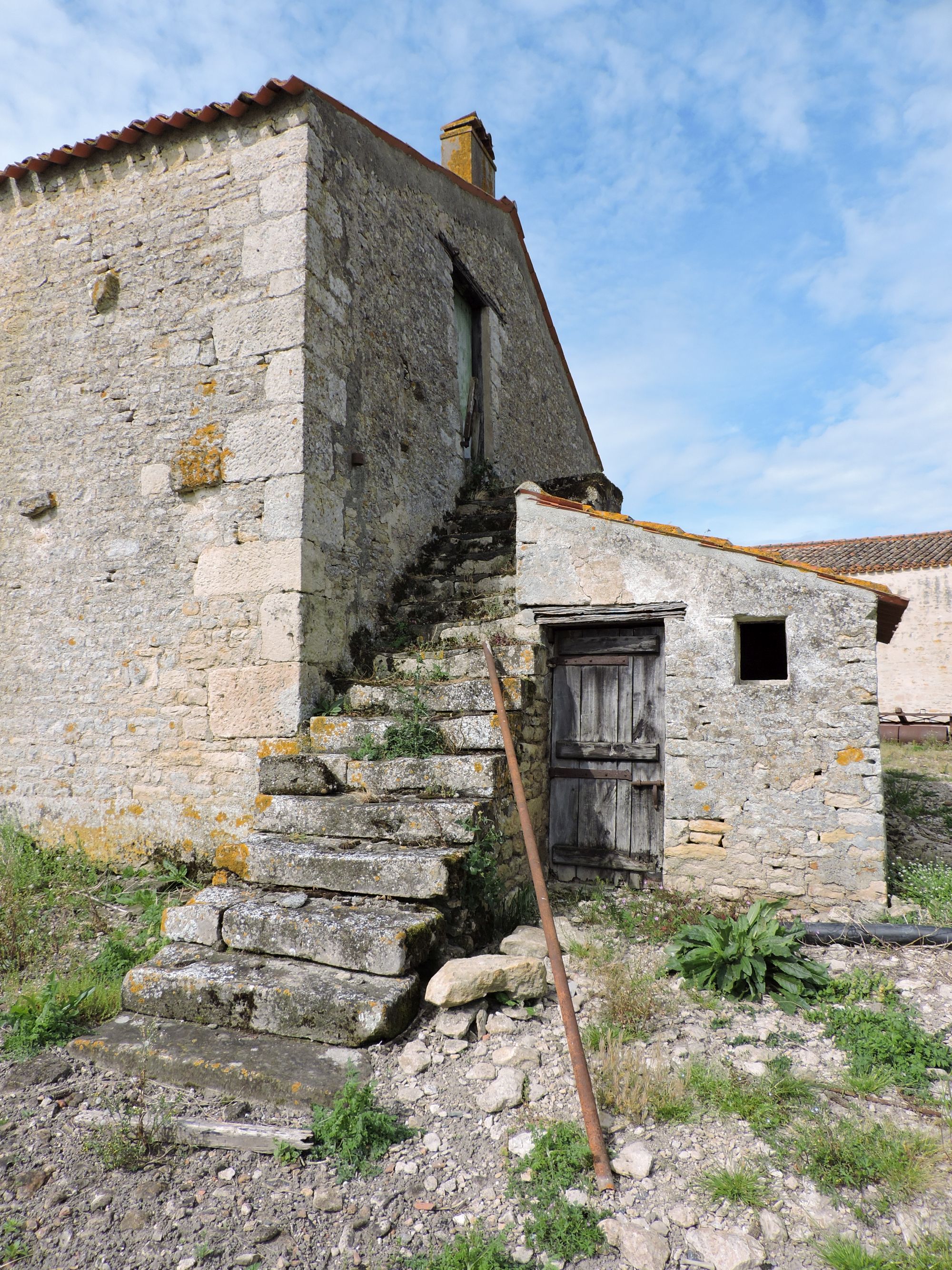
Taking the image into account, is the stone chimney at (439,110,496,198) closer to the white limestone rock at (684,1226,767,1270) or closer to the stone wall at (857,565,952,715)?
the white limestone rock at (684,1226,767,1270)

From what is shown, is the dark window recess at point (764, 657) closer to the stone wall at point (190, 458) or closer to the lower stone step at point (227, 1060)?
the stone wall at point (190, 458)

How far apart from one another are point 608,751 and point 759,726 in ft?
3.51

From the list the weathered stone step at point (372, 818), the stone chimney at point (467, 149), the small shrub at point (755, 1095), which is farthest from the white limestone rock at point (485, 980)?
the stone chimney at point (467, 149)

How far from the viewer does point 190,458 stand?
5.22 meters

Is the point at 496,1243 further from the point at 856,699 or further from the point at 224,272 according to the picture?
the point at 224,272

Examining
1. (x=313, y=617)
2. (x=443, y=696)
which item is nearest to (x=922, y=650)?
(x=443, y=696)

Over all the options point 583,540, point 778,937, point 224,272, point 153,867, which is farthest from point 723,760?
point 224,272

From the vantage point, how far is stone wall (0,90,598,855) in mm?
4980

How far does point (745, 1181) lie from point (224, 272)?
19.3 feet

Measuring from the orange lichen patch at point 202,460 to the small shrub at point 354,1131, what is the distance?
3.94 metres

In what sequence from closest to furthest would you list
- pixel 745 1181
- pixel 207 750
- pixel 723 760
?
pixel 745 1181, pixel 723 760, pixel 207 750

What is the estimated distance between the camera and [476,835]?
3.89 m

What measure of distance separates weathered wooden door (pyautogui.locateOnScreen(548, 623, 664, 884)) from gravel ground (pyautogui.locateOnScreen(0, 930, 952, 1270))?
208 cm

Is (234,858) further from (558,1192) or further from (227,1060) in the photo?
(558,1192)
